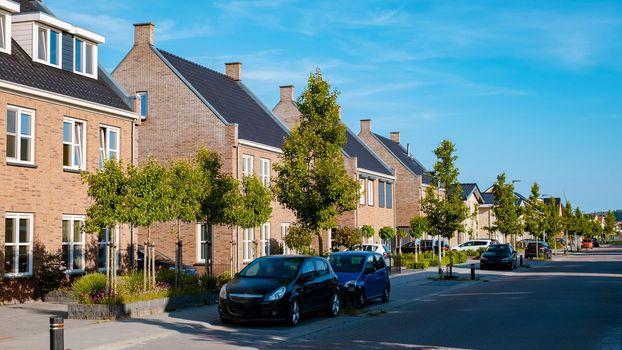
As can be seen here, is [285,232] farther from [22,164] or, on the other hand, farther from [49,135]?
[22,164]

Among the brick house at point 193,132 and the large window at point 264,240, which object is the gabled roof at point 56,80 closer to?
the brick house at point 193,132

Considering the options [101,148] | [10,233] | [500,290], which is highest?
[101,148]

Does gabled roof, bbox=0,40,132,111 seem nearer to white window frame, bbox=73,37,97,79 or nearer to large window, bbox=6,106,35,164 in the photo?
white window frame, bbox=73,37,97,79

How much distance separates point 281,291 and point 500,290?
47.1 ft

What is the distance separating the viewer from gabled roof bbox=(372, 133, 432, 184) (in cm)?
6531

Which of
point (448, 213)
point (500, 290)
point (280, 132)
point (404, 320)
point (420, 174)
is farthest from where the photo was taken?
point (420, 174)

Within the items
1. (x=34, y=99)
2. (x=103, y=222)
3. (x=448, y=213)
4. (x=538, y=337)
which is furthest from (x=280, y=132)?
(x=538, y=337)

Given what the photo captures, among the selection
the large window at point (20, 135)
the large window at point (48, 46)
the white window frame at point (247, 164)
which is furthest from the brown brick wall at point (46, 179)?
the white window frame at point (247, 164)

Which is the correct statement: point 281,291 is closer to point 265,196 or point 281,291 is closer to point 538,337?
point 538,337

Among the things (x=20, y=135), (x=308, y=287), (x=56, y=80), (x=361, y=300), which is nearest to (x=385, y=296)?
(x=361, y=300)

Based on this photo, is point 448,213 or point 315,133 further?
point 448,213

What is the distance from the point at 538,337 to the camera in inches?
583

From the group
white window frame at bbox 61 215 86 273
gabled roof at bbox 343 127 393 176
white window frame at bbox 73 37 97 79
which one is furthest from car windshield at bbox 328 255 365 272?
gabled roof at bbox 343 127 393 176

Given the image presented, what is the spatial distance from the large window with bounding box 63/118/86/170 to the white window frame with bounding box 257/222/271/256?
44.5 feet
